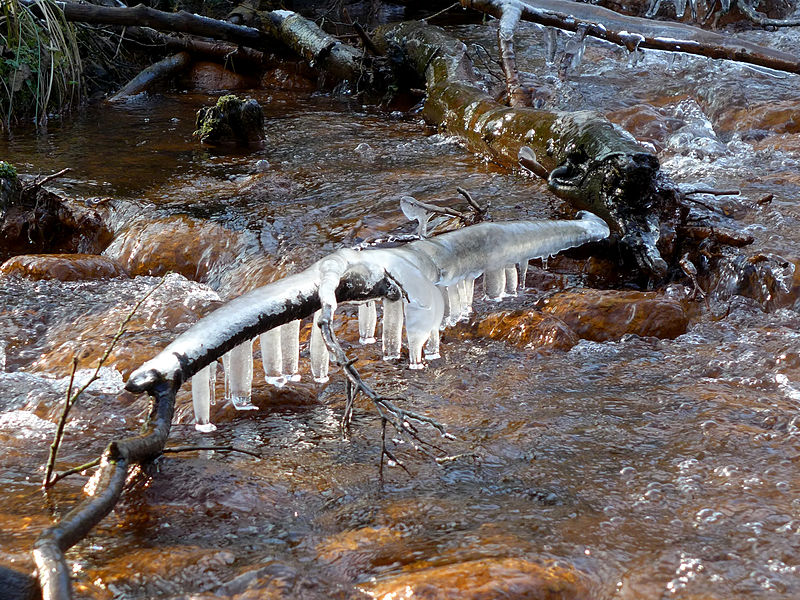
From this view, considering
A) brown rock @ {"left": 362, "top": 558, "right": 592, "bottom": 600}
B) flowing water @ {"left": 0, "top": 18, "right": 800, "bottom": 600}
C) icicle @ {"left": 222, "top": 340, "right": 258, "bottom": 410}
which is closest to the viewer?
brown rock @ {"left": 362, "top": 558, "right": 592, "bottom": 600}

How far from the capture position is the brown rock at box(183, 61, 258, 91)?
36.0 feet

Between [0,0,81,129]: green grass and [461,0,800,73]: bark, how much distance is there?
474cm

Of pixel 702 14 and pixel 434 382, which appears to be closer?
pixel 434 382

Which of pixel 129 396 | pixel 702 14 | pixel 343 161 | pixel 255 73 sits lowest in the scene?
pixel 129 396

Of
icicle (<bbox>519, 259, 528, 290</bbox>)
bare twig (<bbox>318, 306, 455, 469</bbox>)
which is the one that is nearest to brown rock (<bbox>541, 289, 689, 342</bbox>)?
icicle (<bbox>519, 259, 528, 290</bbox>)

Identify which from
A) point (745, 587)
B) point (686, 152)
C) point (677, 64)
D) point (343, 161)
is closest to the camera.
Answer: point (745, 587)

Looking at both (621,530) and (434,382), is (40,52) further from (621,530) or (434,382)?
(621,530)

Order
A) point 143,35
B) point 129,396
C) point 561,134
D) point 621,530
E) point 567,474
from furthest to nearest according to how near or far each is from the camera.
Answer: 1. point 143,35
2. point 561,134
3. point 129,396
4. point 567,474
5. point 621,530

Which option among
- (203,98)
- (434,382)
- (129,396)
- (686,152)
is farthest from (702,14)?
(129,396)

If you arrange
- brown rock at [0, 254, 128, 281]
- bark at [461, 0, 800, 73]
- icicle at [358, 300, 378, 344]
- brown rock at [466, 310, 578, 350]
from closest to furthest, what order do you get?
icicle at [358, 300, 378, 344], brown rock at [466, 310, 578, 350], brown rock at [0, 254, 128, 281], bark at [461, 0, 800, 73]

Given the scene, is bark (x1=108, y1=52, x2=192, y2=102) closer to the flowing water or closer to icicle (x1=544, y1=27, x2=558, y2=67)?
the flowing water

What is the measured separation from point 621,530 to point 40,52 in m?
8.59

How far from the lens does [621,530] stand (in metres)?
2.40

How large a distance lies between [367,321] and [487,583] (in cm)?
164
